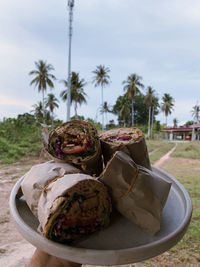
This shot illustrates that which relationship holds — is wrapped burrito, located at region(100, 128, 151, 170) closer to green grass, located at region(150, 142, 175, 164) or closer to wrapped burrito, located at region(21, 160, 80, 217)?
wrapped burrito, located at region(21, 160, 80, 217)

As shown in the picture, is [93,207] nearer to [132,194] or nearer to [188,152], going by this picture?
[132,194]

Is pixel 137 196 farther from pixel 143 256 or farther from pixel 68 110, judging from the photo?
pixel 68 110

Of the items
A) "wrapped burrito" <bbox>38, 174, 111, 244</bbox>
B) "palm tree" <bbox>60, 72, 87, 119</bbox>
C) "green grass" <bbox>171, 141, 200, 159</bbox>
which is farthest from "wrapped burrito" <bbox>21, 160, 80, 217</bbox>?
"palm tree" <bbox>60, 72, 87, 119</bbox>

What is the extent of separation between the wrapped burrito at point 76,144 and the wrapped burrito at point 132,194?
279 millimetres

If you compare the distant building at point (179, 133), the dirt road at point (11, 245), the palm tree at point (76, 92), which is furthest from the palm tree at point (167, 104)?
the dirt road at point (11, 245)

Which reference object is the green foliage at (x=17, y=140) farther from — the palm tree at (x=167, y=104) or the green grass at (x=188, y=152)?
the palm tree at (x=167, y=104)

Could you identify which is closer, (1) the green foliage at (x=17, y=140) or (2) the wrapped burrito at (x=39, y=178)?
(2) the wrapped burrito at (x=39, y=178)

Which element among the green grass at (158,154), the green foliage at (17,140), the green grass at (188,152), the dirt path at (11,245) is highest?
the green foliage at (17,140)

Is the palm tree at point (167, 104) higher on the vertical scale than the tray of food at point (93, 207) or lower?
higher

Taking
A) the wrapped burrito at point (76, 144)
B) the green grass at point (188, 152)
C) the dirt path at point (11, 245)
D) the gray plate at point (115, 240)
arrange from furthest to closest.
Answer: the green grass at point (188, 152)
the dirt path at point (11, 245)
the wrapped burrito at point (76, 144)
the gray plate at point (115, 240)

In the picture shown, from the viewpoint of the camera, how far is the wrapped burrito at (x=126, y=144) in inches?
51.7

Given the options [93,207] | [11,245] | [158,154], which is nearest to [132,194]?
[93,207]

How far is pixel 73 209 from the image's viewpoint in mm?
835

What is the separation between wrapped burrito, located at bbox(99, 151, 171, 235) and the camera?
3.18 ft
